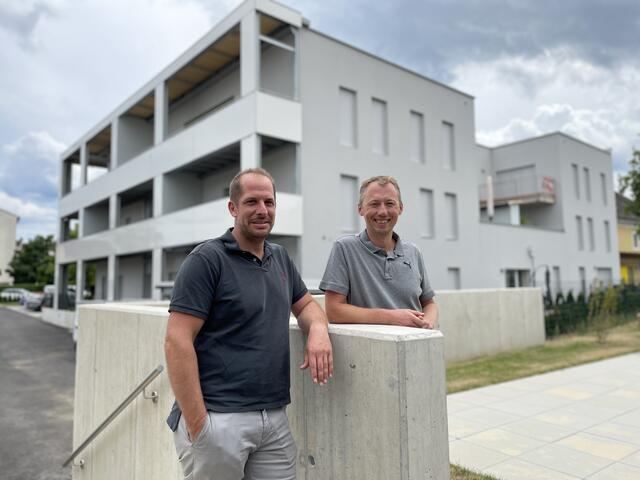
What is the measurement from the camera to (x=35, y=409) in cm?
842

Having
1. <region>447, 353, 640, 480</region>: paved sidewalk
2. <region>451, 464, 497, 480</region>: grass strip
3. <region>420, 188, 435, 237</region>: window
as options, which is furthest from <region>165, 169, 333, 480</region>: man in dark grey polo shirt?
<region>420, 188, 435, 237</region>: window

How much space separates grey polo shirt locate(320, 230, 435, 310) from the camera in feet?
8.47

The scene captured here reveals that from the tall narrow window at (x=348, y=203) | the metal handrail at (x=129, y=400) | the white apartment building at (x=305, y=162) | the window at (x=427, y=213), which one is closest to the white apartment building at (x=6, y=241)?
the white apartment building at (x=305, y=162)

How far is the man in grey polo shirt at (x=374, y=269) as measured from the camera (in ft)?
8.45

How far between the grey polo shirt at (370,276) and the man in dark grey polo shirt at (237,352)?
381 mm

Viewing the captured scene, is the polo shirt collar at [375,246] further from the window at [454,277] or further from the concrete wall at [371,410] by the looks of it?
the window at [454,277]

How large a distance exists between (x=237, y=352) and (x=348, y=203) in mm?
13604

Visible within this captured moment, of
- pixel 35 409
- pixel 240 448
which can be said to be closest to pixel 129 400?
pixel 240 448

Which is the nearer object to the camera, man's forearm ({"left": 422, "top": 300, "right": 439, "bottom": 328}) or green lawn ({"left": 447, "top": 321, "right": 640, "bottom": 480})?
man's forearm ({"left": 422, "top": 300, "right": 439, "bottom": 328})

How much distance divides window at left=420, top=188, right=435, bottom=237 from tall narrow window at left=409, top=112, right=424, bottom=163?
132 centimetres

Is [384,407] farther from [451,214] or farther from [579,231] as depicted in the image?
[579,231]

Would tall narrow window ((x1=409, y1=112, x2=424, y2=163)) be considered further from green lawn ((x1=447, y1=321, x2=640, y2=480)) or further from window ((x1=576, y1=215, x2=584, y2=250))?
window ((x1=576, y1=215, x2=584, y2=250))

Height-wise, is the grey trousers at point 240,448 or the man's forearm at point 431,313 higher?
the man's forearm at point 431,313

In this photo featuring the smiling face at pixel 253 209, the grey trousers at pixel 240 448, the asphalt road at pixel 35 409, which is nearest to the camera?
the grey trousers at pixel 240 448
